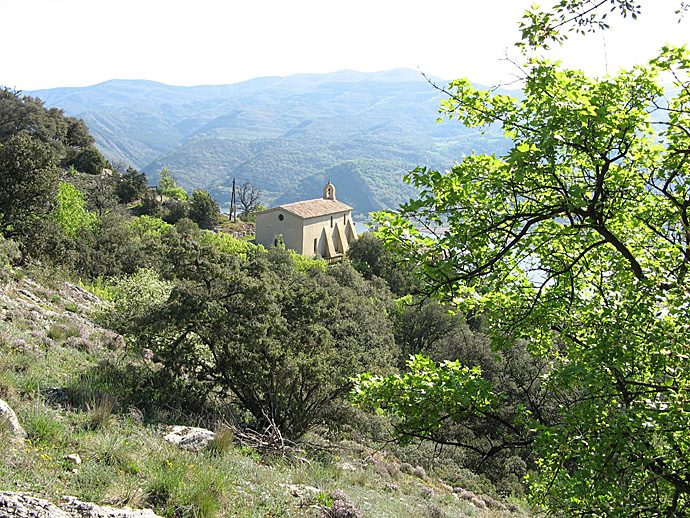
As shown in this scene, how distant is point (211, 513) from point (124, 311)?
13.0 meters

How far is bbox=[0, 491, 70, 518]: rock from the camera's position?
4457 millimetres

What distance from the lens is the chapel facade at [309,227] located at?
5697cm

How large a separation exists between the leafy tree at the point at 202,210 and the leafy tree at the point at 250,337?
150 feet

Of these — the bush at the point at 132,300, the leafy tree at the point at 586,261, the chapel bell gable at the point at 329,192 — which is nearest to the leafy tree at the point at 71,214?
the bush at the point at 132,300

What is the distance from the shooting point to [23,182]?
25156 millimetres

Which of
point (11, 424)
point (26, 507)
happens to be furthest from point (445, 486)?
point (26, 507)

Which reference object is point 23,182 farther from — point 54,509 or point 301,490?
point 54,509

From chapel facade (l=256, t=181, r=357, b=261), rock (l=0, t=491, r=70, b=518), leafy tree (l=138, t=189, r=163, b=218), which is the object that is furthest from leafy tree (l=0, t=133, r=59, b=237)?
leafy tree (l=138, t=189, r=163, b=218)

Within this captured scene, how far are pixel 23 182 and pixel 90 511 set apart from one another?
949 inches

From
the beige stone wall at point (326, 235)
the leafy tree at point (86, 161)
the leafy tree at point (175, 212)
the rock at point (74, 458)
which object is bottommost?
the beige stone wall at point (326, 235)

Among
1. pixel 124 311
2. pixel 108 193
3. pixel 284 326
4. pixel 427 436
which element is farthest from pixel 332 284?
pixel 427 436

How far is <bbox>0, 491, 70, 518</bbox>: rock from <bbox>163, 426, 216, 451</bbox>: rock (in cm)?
376

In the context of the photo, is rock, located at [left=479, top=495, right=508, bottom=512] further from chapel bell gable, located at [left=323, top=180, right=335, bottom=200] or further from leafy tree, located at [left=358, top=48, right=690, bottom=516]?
chapel bell gable, located at [left=323, top=180, right=335, bottom=200]

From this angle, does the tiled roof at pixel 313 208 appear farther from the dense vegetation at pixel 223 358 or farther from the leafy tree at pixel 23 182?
the dense vegetation at pixel 223 358
